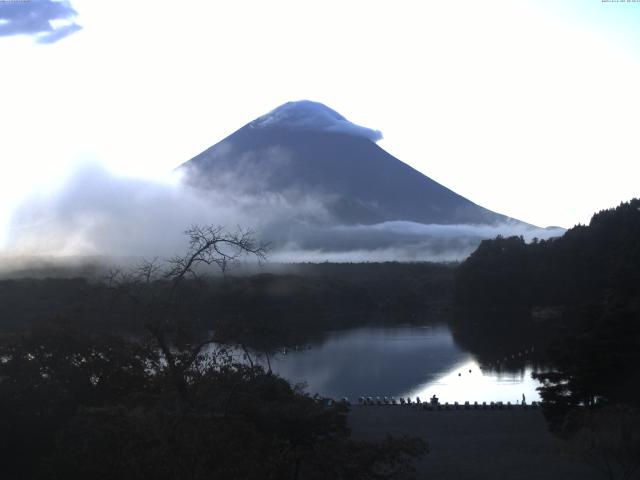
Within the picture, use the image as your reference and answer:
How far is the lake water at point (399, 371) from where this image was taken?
15.1 metres

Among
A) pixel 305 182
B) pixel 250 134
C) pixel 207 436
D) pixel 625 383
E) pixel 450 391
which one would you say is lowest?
pixel 450 391

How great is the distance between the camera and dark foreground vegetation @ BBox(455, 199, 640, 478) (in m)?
7.05

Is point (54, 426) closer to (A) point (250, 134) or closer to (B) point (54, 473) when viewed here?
(B) point (54, 473)

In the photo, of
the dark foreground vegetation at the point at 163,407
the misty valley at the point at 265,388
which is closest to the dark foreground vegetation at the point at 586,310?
the misty valley at the point at 265,388

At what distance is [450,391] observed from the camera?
15.2 m

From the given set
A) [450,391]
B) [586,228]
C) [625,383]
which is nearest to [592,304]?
[625,383]

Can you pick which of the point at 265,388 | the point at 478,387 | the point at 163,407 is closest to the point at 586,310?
the point at 478,387

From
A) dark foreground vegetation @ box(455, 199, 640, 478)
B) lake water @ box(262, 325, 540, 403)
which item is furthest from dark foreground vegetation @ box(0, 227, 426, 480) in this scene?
lake water @ box(262, 325, 540, 403)

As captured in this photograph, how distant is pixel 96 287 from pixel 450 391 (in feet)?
36.5

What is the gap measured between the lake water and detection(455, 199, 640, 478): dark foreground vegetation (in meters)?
1.55

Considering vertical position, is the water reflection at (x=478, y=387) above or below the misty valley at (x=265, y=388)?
below

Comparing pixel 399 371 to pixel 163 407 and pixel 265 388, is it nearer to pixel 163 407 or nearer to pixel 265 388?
pixel 265 388

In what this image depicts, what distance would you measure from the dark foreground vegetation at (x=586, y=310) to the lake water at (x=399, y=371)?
60.8 inches

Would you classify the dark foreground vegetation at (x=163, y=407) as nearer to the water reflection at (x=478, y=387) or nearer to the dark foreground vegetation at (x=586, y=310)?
the dark foreground vegetation at (x=586, y=310)
